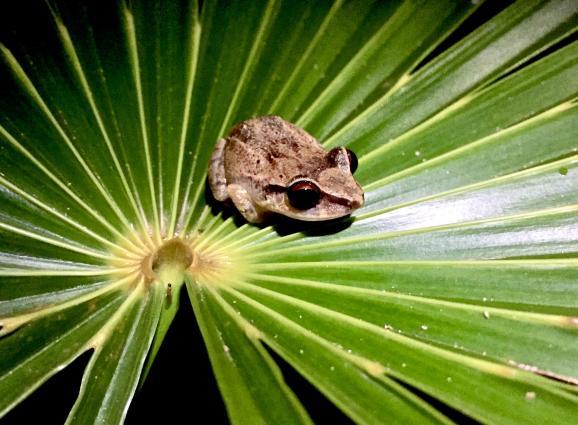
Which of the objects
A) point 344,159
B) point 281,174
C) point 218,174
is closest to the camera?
point 344,159

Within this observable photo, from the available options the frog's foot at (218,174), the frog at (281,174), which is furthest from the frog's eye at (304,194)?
the frog's foot at (218,174)

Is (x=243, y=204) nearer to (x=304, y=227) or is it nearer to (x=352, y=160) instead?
(x=304, y=227)

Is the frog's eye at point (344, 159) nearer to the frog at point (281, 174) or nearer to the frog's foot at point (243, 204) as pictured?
the frog at point (281, 174)

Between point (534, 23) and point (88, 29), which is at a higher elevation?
point (534, 23)

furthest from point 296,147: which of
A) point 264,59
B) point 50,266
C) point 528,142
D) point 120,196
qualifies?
point 50,266

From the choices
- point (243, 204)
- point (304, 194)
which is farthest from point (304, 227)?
point (243, 204)

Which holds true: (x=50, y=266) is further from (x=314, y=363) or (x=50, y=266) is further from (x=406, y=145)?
(x=406, y=145)

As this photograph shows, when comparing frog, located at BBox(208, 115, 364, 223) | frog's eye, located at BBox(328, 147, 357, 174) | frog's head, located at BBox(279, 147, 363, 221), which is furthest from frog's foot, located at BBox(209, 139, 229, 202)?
frog's eye, located at BBox(328, 147, 357, 174)
